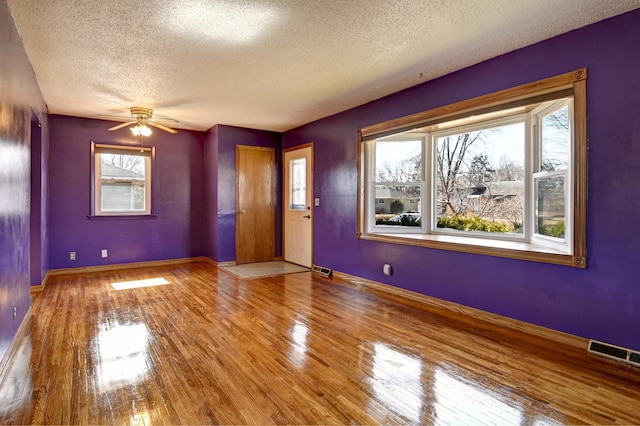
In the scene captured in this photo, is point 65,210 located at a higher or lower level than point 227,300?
higher

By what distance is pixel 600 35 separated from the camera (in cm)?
258

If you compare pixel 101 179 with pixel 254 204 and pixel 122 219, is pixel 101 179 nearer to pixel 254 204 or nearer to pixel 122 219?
pixel 122 219

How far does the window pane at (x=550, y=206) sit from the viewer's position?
314cm

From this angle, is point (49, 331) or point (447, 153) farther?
point (447, 153)

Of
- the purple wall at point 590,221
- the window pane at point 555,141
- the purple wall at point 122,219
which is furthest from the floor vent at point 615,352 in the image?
the purple wall at point 122,219

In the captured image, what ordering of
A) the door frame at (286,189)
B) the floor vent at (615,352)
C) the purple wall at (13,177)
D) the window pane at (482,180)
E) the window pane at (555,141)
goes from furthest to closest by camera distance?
1. the door frame at (286,189)
2. the window pane at (482,180)
3. the window pane at (555,141)
4. the floor vent at (615,352)
5. the purple wall at (13,177)

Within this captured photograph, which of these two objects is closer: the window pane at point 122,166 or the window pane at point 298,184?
the window pane at point 122,166

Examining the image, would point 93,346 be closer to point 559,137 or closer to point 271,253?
point 271,253

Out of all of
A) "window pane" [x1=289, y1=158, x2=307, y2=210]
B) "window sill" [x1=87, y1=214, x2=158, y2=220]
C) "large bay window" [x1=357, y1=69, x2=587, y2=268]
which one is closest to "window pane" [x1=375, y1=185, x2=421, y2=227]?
"large bay window" [x1=357, y1=69, x2=587, y2=268]

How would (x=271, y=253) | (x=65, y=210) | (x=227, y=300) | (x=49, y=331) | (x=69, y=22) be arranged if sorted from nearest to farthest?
(x=69, y=22), (x=49, y=331), (x=227, y=300), (x=65, y=210), (x=271, y=253)

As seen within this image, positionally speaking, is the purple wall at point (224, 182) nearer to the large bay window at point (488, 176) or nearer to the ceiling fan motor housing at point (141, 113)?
the ceiling fan motor housing at point (141, 113)

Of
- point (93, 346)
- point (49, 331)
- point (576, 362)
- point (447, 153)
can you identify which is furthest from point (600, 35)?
point (49, 331)

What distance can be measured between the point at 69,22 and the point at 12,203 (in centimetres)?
143

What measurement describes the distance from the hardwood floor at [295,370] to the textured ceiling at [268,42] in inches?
97.8
